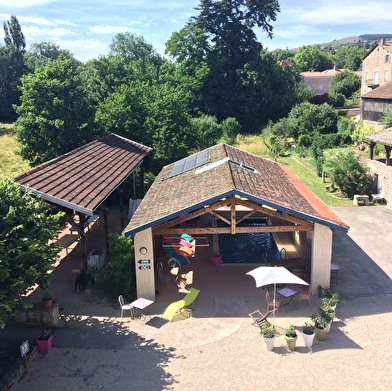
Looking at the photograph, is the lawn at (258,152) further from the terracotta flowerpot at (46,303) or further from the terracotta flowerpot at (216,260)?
the terracotta flowerpot at (46,303)

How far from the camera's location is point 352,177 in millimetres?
25812

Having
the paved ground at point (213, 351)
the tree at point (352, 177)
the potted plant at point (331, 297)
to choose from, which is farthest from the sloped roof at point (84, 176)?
the tree at point (352, 177)

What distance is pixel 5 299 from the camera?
945cm

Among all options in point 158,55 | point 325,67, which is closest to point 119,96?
point 158,55

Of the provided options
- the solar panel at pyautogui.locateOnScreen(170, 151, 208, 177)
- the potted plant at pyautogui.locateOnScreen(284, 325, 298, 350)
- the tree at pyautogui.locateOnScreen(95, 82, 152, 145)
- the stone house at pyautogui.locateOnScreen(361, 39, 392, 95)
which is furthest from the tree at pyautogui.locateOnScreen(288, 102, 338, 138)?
the potted plant at pyautogui.locateOnScreen(284, 325, 298, 350)

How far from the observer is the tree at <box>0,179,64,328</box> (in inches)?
371

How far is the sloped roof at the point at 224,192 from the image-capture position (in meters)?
12.7

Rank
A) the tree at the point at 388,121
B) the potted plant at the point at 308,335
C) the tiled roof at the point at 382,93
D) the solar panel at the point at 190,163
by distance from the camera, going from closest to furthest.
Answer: the potted plant at the point at 308,335 → the solar panel at the point at 190,163 → the tree at the point at 388,121 → the tiled roof at the point at 382,93

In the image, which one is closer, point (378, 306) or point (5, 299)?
point (5, 299)

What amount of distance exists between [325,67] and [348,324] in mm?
114114

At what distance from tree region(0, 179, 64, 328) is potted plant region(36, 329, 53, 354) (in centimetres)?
113

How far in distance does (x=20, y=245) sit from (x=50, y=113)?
49.4 feet

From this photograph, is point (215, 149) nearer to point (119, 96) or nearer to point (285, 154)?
point (119, 96)

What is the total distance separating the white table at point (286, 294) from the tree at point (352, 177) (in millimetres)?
14750
